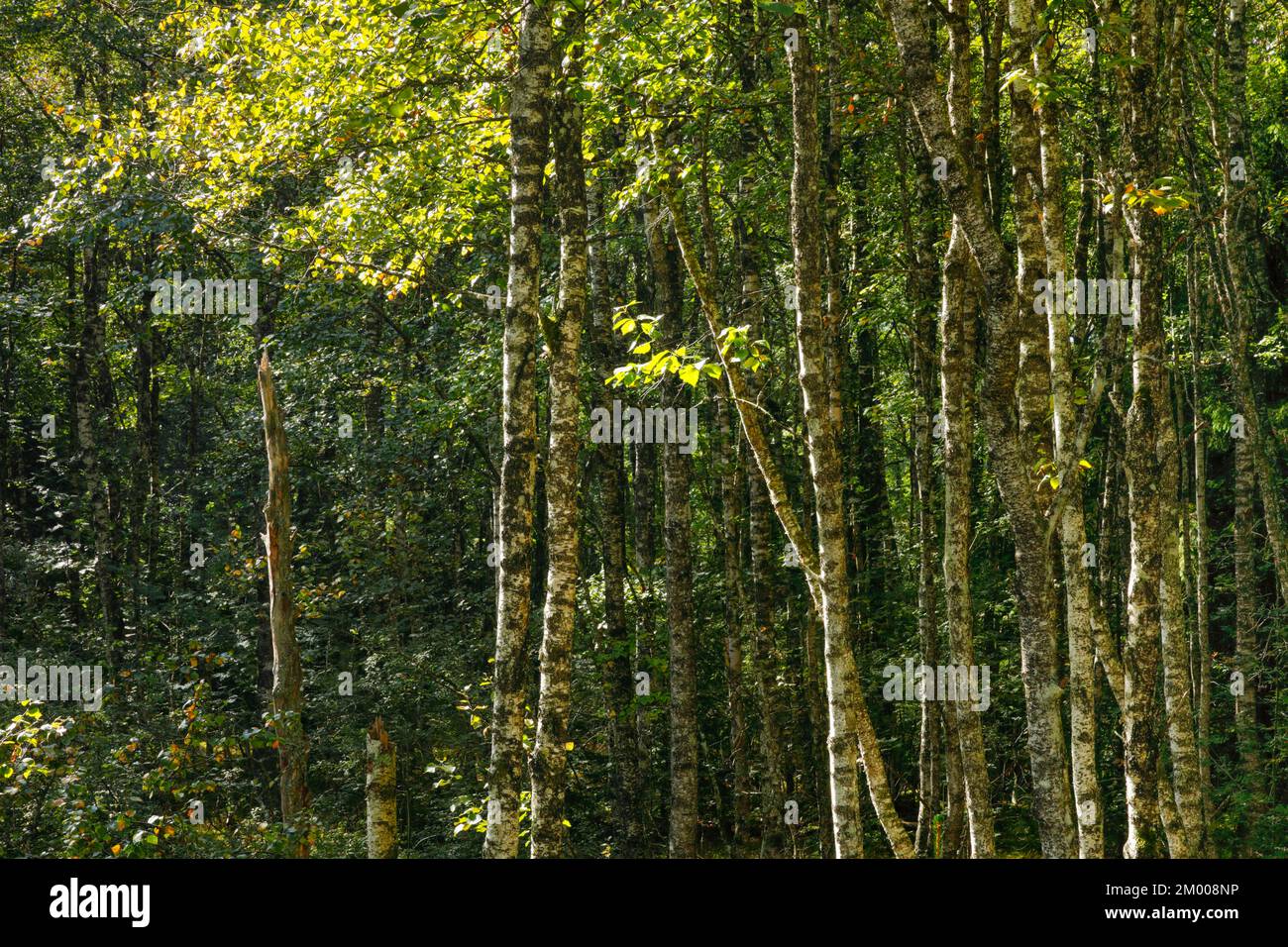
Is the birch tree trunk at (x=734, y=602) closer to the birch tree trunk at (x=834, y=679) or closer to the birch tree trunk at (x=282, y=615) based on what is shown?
the birch tree trunk at (x=834, y=679)

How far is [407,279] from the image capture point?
8.98m

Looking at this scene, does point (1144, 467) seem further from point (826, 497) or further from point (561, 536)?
point (561, 536)

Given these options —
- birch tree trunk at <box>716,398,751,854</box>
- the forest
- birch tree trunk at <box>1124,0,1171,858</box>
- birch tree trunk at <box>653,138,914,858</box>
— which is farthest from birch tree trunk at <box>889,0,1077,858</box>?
birch tree trunk at <box>716,398,751,854</box>

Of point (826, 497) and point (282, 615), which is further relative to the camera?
point (282, 615)

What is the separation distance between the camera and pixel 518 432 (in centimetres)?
645

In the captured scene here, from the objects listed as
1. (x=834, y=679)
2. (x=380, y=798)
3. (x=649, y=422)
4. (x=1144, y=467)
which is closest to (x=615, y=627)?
(x=649, y=422)

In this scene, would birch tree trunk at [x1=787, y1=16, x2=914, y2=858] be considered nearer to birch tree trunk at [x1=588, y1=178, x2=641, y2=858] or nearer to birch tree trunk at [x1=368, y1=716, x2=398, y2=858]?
birch tree trunk at [x1=368, y1=716, x2=398, y2=858]

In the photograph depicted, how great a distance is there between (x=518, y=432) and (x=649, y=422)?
5910 mm

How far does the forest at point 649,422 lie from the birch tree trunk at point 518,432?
0.03 meters

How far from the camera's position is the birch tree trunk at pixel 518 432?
249 inches

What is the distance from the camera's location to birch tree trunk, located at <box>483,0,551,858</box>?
6312 mm

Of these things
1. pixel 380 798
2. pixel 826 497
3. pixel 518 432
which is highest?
pixel 518 432
